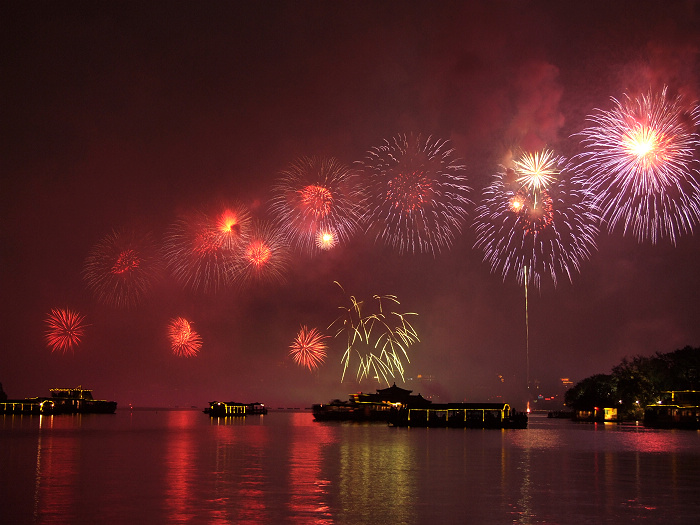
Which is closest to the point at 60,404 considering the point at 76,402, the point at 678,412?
the point at 76,402

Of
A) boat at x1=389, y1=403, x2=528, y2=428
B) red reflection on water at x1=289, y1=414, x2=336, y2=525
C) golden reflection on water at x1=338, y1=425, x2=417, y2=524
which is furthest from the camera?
boat at x1=389, y1=403, x2=528, y2=428

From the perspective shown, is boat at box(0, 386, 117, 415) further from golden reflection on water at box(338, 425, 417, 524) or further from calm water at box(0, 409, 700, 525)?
golden reflection on water at box(338, 425, 417, 524)

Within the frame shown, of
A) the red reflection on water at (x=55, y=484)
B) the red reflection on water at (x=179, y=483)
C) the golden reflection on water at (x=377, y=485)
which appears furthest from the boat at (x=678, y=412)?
the red reflection on water at (x=55, y=484)

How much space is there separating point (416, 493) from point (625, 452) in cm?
2976

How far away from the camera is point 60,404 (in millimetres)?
175250

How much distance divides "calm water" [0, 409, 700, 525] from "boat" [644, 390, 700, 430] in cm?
5323

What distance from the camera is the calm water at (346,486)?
24.1 meters

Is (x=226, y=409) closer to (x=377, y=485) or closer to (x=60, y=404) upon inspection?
(x=60, y=404)

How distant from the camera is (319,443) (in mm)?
62219

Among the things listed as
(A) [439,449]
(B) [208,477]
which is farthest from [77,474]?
(A) [439,449]

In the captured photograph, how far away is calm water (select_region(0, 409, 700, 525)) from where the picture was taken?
950 inches

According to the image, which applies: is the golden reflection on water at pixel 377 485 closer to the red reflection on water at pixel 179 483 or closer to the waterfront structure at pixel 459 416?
the red reflection on water at pixel 179 483

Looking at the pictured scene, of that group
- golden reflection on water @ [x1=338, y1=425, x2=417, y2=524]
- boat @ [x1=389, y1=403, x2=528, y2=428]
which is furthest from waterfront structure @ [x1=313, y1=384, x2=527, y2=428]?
golden reflection on water @ [x1=338, y1=425, x2=417, y2=524]

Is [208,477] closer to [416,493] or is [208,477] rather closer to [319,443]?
[416,493]
